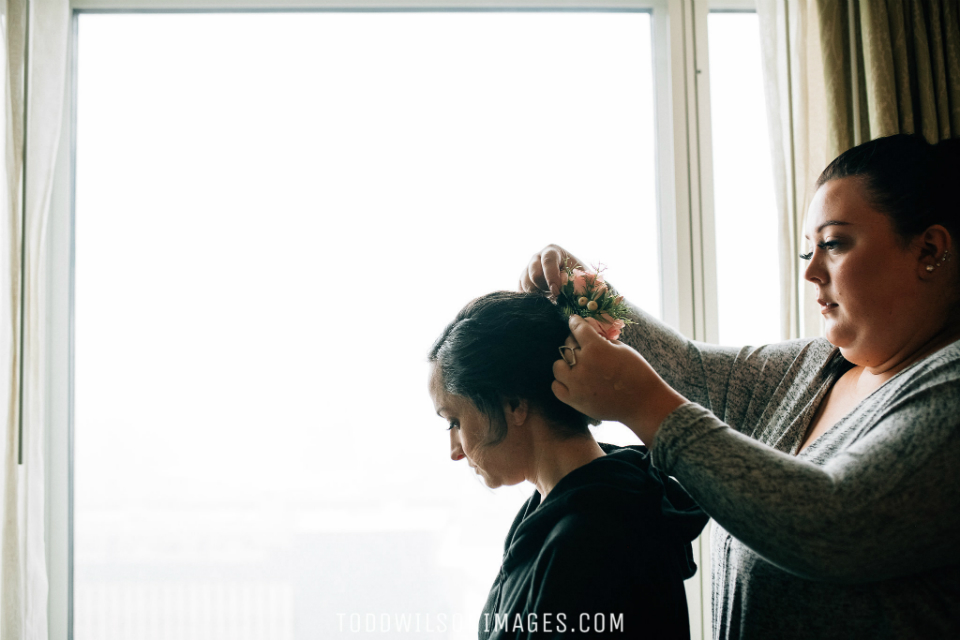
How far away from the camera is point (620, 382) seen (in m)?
0.92

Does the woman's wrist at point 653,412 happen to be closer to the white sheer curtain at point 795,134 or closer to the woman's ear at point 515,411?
the woman's ear at point 515,411

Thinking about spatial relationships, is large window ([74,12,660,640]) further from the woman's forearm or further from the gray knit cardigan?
the woman's forearm

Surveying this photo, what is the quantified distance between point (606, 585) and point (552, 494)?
7.8 inches

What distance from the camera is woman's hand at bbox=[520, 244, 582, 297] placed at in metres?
1.18

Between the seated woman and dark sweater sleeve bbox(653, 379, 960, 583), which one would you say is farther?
the seated woman

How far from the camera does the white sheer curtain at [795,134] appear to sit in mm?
1793

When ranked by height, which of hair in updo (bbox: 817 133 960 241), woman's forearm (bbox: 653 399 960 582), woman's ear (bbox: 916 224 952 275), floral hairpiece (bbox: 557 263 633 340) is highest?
hair in updo (bbox: 817 133 960 241)

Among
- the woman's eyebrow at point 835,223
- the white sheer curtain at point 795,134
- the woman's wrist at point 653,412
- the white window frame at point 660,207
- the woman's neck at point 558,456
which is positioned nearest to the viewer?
the woman's wrist at point 653,412

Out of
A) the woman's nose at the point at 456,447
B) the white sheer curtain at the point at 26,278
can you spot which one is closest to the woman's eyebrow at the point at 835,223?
the woman's nose at the point at 456,447

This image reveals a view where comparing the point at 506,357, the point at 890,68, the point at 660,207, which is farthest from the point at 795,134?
the point at 506,357

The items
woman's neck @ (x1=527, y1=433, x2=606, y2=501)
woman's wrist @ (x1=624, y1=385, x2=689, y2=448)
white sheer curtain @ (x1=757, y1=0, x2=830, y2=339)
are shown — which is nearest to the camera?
woman's wrist @ (x1=624, y1=385, x2=689, y2=448)

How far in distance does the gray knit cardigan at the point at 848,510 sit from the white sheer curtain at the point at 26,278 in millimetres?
1683

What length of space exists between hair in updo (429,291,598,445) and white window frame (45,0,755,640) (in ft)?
3.06

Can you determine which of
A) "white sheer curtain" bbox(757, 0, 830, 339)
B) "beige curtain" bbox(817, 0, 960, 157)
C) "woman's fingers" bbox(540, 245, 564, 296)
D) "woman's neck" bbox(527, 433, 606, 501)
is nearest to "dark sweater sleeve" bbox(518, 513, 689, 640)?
"woman's neck" bbox(527, 433, 606, 501)
